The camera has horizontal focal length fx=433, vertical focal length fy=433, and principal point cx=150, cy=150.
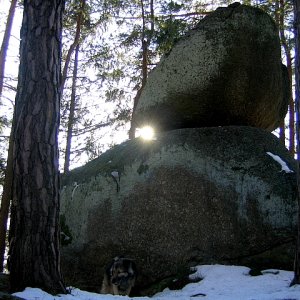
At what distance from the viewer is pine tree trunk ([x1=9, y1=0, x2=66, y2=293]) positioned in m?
4.56

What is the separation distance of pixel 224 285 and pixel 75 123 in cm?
1319

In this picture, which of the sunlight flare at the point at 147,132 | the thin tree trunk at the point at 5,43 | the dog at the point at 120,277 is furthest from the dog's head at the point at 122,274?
the thin tree trunk at the point at 5,43

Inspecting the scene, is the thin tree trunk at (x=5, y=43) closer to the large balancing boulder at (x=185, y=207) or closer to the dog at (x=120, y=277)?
the large balancing boulder at (x=185, y=207)

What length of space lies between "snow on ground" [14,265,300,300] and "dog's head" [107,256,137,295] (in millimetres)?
533

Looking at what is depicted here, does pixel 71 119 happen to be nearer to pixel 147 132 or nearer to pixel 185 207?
pixel 147 132

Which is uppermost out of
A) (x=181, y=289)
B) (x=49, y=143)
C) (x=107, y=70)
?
(x=107, y=70)

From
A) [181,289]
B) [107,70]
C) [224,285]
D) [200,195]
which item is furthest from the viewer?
[107,70]

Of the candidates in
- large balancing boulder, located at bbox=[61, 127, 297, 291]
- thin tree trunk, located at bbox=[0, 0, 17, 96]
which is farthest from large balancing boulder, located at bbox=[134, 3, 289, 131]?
thin tree trunk, located at bbox=[0, 0, 17, 96]

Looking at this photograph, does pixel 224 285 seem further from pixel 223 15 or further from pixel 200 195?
pixel 223 15

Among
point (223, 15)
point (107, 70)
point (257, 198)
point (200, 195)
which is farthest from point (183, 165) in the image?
point (107, 70)

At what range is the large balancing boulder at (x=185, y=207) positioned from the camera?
24.9 ft

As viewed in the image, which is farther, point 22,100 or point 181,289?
point 181,289

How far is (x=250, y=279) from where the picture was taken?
21.2 ft

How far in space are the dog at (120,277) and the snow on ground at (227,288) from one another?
539 millimetres
